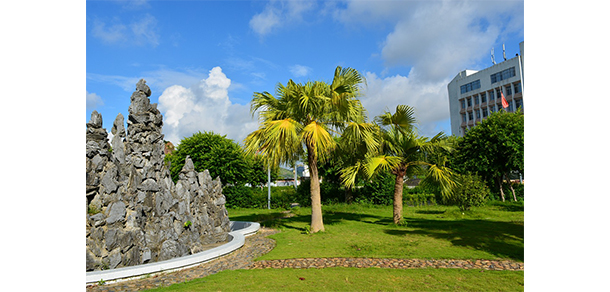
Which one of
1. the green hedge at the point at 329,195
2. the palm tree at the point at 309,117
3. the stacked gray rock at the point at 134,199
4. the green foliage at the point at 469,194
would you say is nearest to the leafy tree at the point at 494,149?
the green hedge at the point at 329,195

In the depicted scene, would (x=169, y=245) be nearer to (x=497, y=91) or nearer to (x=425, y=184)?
(x=425, y=184)

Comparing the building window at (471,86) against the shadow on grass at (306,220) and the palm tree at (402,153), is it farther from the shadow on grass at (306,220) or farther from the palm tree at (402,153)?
the palm tree at (402,153)

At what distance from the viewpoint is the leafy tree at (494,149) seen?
885 inches

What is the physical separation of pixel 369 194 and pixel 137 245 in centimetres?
2054

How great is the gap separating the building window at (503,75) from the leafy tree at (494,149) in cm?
3831

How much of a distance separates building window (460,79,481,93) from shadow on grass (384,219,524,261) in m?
58.7

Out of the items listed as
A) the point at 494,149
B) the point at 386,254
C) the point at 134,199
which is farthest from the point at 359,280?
the point at 494,149

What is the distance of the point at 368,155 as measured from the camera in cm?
1205

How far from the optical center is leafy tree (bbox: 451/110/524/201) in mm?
22469

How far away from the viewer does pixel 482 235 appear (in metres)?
10.4

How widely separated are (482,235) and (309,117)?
268 inches

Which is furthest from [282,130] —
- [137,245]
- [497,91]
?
[497,91]

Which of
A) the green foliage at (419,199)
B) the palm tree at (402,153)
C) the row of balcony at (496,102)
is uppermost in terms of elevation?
the row of balcony at (496,102)

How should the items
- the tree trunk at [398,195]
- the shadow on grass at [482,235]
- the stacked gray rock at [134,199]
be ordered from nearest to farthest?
the stacked gray rock at [134,199]
the shadow on grass at [482,235]
the tree trunk at [398,195]
